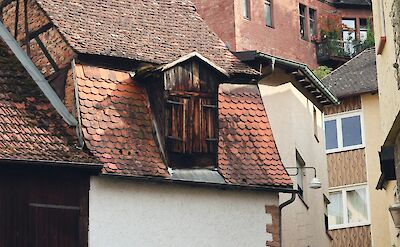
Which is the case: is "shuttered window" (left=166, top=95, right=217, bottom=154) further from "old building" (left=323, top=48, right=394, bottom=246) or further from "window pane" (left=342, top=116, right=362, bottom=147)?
"window pane" (left=342, top=116, right=362, bottom=147)

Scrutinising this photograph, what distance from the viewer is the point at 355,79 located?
33.4 metres

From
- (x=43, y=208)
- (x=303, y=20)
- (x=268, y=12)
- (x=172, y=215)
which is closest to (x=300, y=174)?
(x=172, y=215)

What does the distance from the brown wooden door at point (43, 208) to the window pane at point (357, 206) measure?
56.8ft

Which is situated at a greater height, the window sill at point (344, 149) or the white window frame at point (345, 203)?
the window sill at point (344, 149)

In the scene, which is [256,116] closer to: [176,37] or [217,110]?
[217,110]

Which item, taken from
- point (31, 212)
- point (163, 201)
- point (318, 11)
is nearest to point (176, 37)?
point (163, 201)

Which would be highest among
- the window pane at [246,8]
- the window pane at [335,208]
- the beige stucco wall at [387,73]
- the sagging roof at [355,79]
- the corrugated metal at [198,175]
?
the window pane at [246,8]

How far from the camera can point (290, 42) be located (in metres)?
46.9

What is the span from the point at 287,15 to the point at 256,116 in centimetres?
2748

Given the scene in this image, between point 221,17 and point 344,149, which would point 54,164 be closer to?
point 344,149

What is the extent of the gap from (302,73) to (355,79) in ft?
31.1

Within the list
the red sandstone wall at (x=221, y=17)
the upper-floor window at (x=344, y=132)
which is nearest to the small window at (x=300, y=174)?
the upper-floor window at (x=344, y=132)

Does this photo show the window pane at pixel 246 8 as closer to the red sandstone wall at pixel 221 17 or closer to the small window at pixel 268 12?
the red sandstone wall at pixel 221 17

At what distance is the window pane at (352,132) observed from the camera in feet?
109
